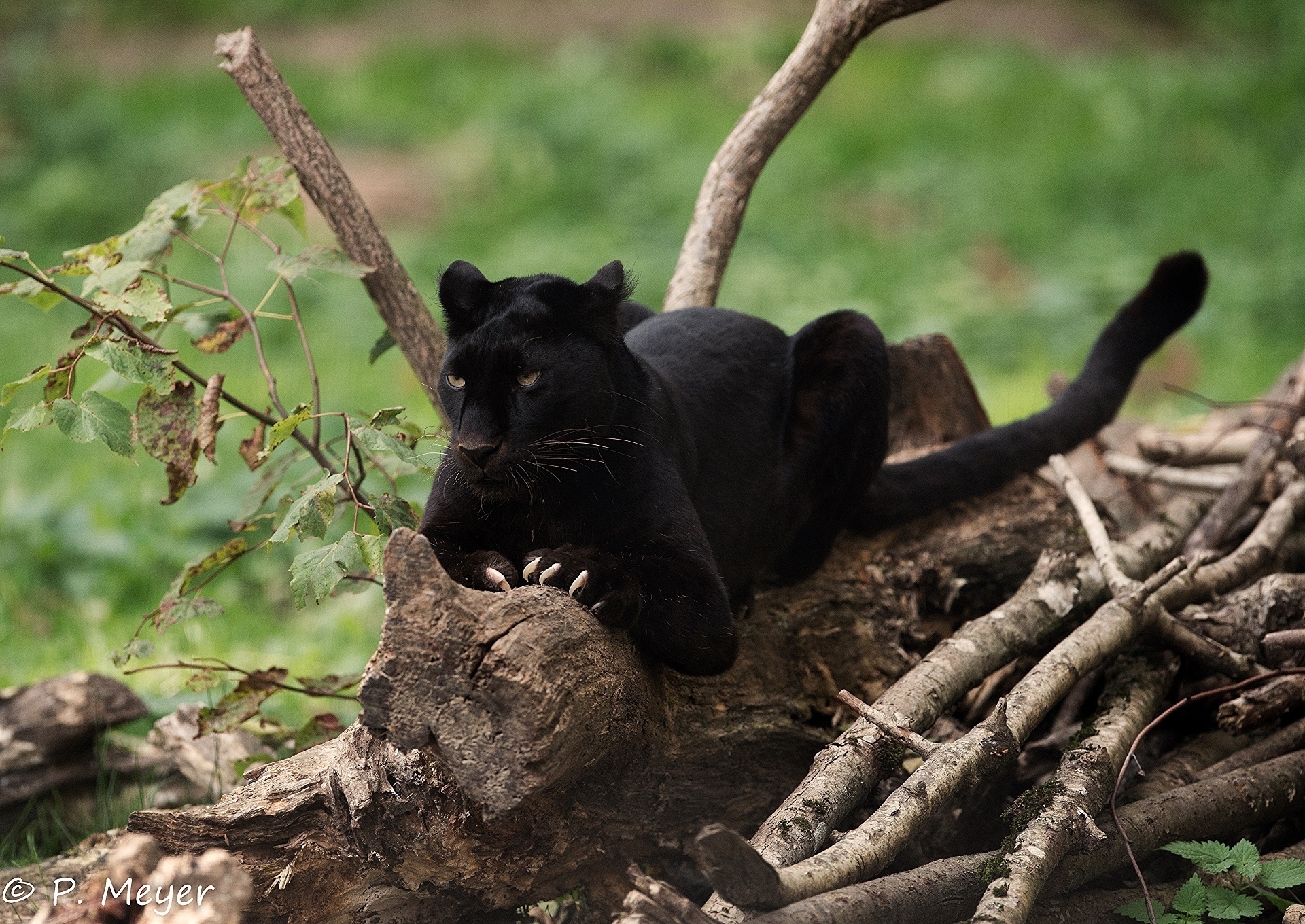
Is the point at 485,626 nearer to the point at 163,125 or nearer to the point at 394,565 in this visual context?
the point at 394,565

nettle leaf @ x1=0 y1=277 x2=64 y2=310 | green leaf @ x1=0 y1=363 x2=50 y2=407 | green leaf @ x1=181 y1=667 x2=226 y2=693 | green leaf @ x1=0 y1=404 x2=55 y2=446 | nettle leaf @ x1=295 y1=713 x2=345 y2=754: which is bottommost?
nettle leaf @ x1=295 y1=713 x2=345 y2=754

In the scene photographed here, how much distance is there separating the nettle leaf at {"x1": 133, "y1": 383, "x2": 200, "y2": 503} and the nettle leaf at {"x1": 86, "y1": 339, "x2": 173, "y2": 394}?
61mm

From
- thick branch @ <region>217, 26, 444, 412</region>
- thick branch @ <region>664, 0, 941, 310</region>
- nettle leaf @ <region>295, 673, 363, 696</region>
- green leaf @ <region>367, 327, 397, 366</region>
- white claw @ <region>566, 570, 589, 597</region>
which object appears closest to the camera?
white claw @ <region>566, 570, 589, 597</region>

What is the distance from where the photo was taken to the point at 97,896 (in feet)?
6.15

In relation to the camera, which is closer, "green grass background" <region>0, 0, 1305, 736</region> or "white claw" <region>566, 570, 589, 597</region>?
"white claw" <region>566, 570, 589, 597</region>

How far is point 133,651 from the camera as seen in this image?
3045 mm

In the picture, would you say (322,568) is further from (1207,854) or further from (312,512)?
(1207,854)

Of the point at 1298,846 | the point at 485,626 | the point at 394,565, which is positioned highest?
the point at 394,565

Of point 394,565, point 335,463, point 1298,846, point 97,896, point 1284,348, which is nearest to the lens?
point 97,896

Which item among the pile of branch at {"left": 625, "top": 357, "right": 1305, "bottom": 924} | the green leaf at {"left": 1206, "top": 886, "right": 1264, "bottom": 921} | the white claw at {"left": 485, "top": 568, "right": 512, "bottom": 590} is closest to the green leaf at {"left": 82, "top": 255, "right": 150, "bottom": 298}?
the white claw at {"left": 485, "top": 568, "right": 512, "bottom": 590}

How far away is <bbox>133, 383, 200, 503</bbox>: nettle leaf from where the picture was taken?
2.96 meters

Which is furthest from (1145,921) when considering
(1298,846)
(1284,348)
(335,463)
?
(1284,348)

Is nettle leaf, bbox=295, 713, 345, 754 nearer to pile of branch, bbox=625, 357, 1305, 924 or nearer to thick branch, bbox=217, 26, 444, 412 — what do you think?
thick branch, bbox=217, 26, 444, 412

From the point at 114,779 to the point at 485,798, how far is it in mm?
1890
